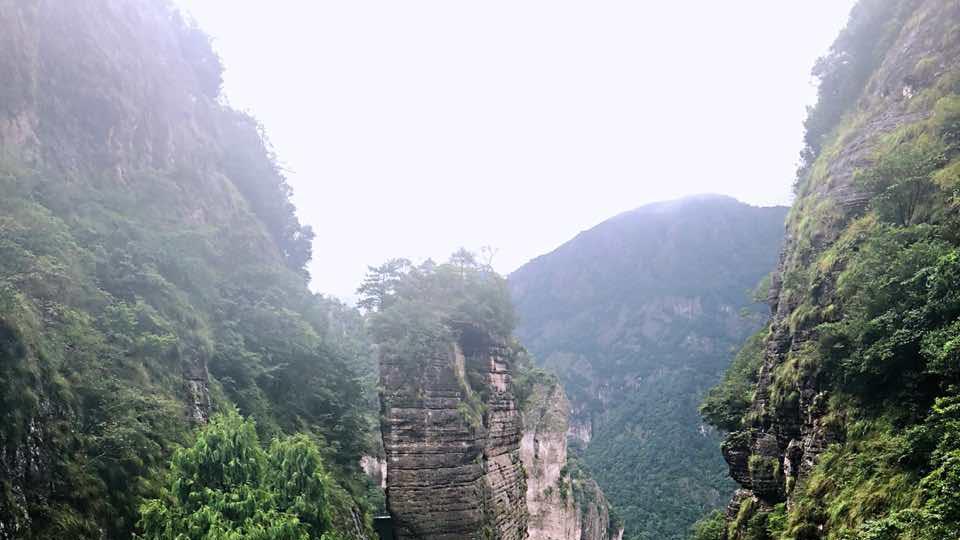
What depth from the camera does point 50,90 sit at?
2403 cm

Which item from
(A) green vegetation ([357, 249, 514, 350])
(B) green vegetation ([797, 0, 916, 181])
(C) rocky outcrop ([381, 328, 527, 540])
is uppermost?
(B) green vegetation ([797, 0, 916, 181])

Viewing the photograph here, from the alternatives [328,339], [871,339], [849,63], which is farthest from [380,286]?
[849,63]

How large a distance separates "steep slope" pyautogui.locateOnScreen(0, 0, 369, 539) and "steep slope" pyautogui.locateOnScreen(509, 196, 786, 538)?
184ft

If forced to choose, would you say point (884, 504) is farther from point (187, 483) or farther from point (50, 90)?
point (50, 90)

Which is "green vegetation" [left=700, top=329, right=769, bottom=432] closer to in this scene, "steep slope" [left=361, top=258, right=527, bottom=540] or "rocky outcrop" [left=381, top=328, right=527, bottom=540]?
"steep slope" [left=361, top=258, right=527, bottom=540]

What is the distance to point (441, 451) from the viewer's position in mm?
22438

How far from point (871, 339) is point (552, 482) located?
31.3 m

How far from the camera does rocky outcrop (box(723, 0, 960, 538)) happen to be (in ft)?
54.9

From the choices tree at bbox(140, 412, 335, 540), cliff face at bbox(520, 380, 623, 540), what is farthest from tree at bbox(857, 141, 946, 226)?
cliff face at bbox(520, 380, 623, 540)

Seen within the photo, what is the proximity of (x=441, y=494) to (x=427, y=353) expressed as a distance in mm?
5676

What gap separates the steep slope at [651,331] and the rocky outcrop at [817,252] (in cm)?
5146

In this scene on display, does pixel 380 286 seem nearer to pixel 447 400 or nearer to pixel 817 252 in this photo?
pixel 447 400

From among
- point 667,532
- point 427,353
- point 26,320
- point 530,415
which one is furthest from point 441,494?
point 667,532

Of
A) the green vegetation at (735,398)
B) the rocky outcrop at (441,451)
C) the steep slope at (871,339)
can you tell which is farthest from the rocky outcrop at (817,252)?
the rocky outcrop at (441,451)
